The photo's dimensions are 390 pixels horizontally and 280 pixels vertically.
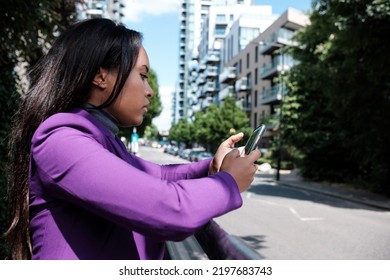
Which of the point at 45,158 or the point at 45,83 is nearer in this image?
the point at 45,158

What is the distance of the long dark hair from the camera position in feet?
3.12

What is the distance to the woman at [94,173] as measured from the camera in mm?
743

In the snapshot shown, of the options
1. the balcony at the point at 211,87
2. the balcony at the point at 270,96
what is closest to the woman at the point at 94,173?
the balcony at the point at 270,96

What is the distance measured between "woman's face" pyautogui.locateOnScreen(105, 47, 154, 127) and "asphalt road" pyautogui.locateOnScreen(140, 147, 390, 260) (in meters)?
3.83

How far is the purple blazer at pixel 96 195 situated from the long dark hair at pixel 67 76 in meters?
0.08

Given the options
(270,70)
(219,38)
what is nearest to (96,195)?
(219,38)

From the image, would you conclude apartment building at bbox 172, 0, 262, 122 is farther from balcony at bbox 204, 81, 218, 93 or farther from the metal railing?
balcony at bbox 204, 81, 218, 93

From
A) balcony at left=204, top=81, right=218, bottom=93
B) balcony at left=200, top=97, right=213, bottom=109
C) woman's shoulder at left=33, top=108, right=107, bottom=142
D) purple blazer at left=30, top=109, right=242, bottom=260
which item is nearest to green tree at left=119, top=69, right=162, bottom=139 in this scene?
woman's shoulder at left=33, top=108, right=107, bottom=142

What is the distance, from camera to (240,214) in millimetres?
10156

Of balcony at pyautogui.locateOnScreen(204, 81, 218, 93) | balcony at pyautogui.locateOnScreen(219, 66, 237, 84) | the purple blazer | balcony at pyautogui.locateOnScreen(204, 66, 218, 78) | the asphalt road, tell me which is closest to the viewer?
the purple blazer
